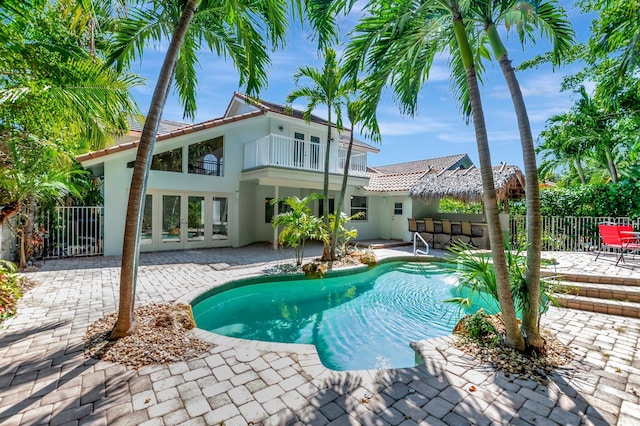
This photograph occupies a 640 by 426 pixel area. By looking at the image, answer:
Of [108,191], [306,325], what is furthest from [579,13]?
[108,191]

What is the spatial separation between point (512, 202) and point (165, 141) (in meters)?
17.7

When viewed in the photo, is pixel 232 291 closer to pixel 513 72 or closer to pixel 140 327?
pixel 140 327

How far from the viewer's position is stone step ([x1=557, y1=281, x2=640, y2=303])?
19.5 ft

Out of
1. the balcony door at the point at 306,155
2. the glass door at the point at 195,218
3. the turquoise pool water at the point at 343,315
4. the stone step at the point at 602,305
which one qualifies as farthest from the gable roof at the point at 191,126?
the stone step at the point at 602,305

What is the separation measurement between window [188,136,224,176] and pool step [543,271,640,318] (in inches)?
492

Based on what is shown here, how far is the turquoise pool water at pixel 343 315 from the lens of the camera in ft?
16.8

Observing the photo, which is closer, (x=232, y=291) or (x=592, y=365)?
(x=592, y=365)

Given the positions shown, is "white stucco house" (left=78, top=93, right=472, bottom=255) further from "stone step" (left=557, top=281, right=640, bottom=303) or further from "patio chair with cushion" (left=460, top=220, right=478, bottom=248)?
"stone step" (left=557, top=281, right=640, bottom=303)

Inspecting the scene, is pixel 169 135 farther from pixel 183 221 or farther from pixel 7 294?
pixel 7 294

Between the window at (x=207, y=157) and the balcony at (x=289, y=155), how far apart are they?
1.20m

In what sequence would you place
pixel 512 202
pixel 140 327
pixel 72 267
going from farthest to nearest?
pixel 512 202 < pixel 72 267 < pixel 140 327

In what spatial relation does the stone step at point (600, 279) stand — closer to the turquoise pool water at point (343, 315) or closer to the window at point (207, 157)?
the turquoise pool water at point (343, 315)

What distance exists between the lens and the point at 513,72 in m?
3.88

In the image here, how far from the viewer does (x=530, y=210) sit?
3.89 meters
